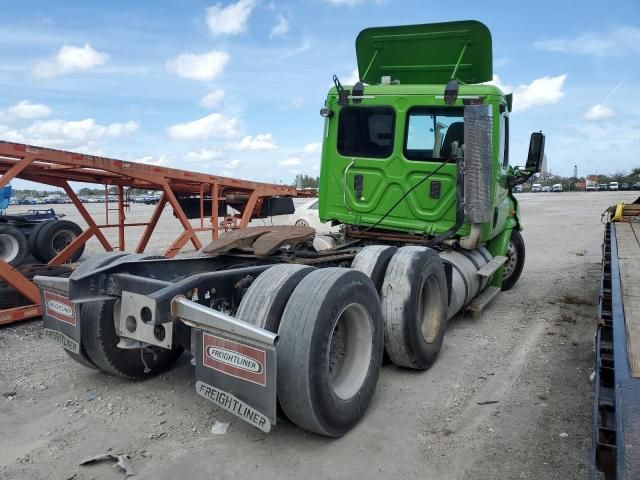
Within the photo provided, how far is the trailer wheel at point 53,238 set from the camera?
30.9 ft

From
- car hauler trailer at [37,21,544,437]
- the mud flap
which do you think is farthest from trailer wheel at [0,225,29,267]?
the mud flap

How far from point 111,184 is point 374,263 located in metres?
5.85

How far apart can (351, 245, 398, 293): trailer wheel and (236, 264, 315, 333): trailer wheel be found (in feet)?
3.36

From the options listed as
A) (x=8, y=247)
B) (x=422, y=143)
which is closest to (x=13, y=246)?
(x=8, y=247)

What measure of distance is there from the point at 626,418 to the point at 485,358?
3027mm

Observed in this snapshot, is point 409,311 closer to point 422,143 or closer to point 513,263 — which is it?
point 422,143

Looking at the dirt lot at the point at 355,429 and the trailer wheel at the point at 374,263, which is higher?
the trailer wheel at the point at 374,263

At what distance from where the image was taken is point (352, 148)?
5.92 m

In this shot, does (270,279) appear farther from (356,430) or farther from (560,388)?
(560,388)

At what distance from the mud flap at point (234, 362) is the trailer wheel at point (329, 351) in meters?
0.18

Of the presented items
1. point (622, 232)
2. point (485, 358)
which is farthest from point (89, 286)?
point (622, 232)

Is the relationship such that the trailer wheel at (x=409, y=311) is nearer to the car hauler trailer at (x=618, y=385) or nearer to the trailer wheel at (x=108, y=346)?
the car hauler trailer at (x=618, y=385)

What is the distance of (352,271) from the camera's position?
3.22 meters

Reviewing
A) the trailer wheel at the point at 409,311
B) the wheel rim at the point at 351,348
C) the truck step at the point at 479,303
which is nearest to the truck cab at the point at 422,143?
the truck step at the point at 479,303
